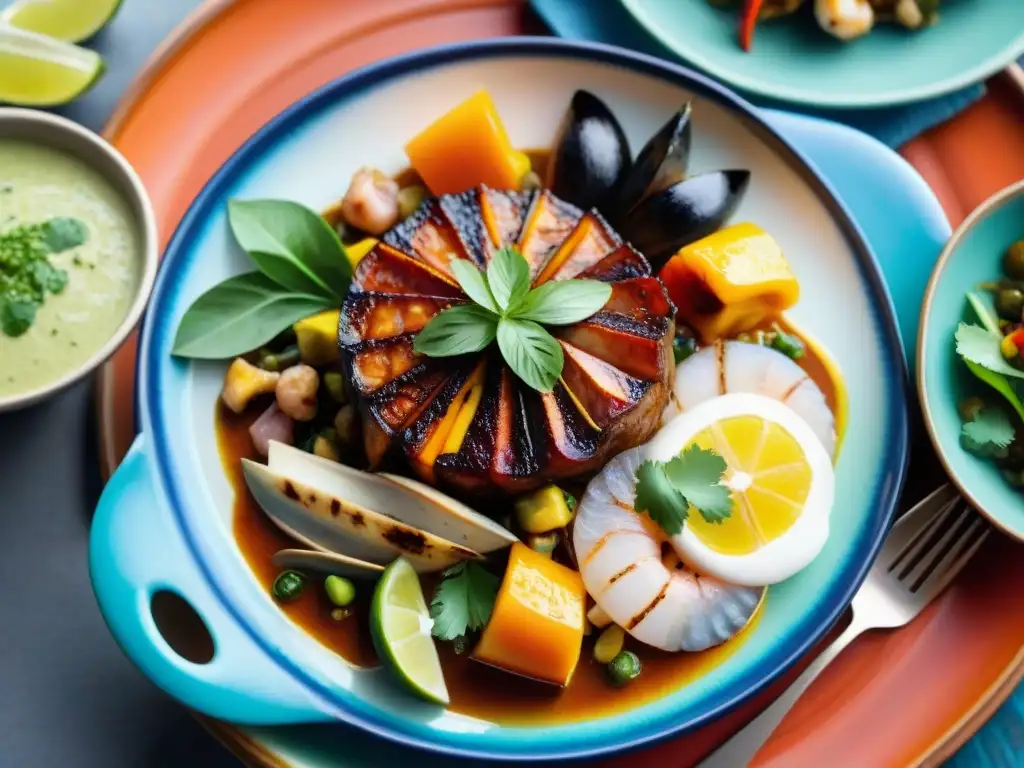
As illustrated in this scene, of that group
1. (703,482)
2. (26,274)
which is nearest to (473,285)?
(703,482)

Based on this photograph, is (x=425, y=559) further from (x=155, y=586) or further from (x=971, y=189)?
(x=971, y=189)

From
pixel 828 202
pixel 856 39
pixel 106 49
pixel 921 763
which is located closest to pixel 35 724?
pixel 106 49

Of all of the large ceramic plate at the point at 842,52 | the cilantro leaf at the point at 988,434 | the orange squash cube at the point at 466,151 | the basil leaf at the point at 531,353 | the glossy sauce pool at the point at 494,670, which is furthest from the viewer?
the large ceramic plate at the point at 842,52

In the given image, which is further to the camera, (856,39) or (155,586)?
(856,39)

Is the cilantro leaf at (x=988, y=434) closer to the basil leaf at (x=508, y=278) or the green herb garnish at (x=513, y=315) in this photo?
the green herb garnish at (x=513, y=315)

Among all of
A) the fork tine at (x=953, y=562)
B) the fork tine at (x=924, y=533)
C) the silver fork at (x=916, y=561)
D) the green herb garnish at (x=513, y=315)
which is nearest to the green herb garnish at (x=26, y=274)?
the green herb garnish at (x=513, y=315)

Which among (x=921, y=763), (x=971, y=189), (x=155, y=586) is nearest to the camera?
(x=155, y=586)
